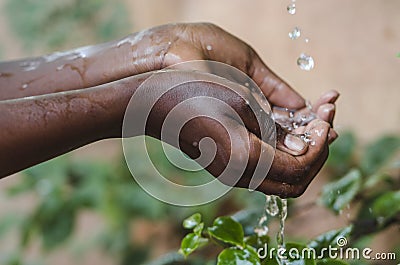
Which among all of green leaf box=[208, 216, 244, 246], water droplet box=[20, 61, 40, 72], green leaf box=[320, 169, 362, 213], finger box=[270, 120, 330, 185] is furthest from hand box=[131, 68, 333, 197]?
green leaf box=[320, 169, 362, 213]

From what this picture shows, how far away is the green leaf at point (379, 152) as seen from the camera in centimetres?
218

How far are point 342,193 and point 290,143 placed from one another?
27.0 inches

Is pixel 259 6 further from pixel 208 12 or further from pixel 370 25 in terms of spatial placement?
pixel 370 25

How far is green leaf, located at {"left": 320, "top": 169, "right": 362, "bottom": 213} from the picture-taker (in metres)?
1.56

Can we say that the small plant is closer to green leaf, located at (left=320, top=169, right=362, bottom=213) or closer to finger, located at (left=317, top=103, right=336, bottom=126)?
green leaf, located at (left=320, top=169, right=362, bottom=213)

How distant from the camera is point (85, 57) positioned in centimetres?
130

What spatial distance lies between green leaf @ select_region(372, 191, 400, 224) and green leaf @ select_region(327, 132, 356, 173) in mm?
882

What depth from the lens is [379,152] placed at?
2.22m

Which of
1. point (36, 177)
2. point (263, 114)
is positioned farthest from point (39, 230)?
point (263, 114)

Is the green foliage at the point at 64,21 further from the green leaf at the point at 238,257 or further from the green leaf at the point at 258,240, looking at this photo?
the green leaf at the point at 238,257

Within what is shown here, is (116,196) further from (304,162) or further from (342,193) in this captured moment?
(304,162)

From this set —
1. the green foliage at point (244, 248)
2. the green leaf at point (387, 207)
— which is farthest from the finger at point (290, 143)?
the green leaf at point (387, 207)

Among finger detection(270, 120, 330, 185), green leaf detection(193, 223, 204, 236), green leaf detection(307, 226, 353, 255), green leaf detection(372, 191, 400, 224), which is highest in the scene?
finger detection(270, 120, 330, 185)

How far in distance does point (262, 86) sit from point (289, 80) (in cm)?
141
